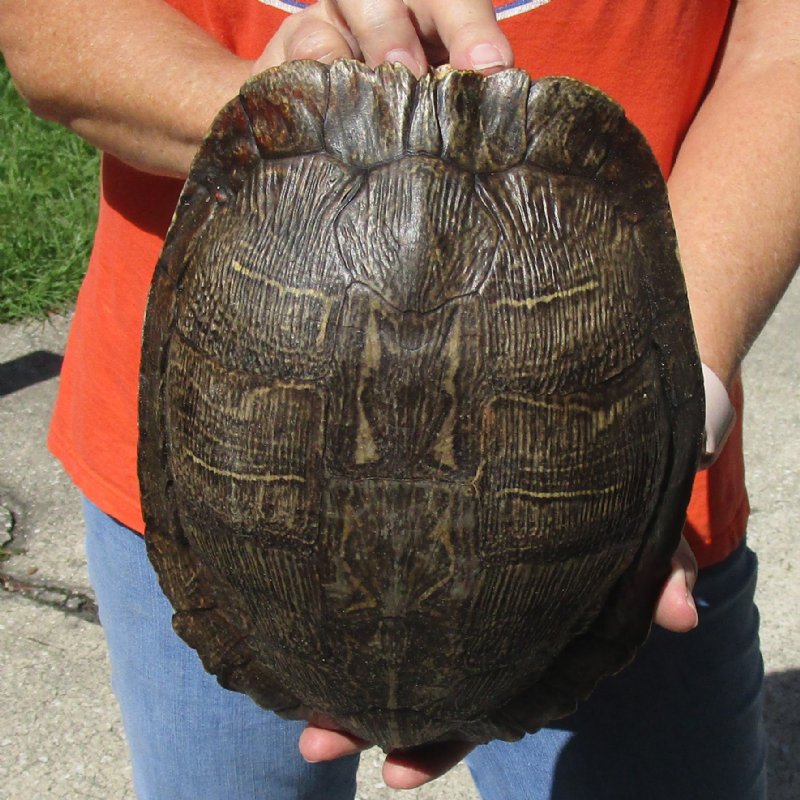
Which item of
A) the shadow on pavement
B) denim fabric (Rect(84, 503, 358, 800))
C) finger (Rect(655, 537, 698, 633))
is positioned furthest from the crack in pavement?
finger (Rect(655, 537, 698, 633))

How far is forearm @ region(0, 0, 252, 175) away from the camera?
108 centimetres

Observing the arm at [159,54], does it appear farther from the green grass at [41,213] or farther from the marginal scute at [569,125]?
the green grass at [41,213]

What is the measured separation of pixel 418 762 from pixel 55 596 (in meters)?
1.61

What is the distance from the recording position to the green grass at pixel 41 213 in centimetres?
357

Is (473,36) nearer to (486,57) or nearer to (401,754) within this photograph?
(486,57)

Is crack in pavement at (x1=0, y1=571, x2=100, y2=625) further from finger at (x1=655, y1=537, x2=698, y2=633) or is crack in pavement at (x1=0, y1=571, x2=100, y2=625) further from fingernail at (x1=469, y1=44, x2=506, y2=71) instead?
fingernail at (x1=469, y1=44, x2=506, y2=71)

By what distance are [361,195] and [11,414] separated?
8.15ft

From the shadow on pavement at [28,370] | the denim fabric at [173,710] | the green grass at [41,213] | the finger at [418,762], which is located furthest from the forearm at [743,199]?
the green grass at [41,213]

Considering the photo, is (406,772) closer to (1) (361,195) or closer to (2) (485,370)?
(2) (485,370)

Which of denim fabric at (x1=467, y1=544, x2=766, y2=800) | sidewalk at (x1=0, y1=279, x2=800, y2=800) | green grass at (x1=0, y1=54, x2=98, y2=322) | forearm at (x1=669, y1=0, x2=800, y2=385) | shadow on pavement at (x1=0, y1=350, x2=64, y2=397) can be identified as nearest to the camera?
forearm at (x1=669, y1=0, x2=800, y2=385)

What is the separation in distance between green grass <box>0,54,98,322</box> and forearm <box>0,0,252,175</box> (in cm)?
246

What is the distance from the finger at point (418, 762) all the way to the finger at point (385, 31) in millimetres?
802

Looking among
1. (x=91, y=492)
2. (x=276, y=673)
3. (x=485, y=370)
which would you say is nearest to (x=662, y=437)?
(x=485, y=370)

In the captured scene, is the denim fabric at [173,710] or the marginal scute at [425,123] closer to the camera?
the marginal scute at [425,123]
